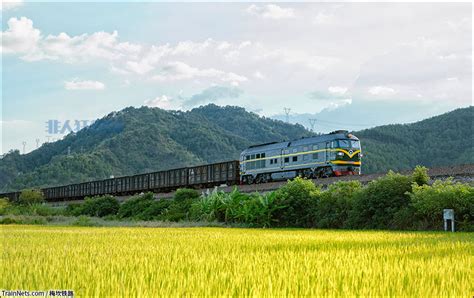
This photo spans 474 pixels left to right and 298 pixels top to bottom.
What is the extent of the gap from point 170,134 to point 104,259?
161 meters

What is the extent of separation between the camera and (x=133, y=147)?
149375 millimetres

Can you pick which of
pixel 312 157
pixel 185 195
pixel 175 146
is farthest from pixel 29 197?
pixel 175 146

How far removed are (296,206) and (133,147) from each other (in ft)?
432

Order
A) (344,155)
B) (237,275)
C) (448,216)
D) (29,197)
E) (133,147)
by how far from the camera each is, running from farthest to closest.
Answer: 1. (133,147)
2. (29,197)
3. (344,155)
4. (448,216)
5. (237,275)

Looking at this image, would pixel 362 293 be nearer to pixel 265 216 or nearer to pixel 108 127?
pixel 265 216

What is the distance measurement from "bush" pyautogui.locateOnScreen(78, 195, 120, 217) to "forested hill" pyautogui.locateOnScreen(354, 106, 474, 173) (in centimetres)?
5206

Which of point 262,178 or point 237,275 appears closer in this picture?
point 237,275

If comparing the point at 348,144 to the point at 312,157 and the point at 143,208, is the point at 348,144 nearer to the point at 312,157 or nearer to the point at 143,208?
the point at 312,157

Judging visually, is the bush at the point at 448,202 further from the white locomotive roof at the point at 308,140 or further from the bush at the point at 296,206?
the white locomotive roof at the point at 308,140

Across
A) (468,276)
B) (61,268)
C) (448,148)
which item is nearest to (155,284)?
(61,268)

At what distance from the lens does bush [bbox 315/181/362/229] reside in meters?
19.0

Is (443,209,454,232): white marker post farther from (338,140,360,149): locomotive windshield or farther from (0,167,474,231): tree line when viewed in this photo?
(338,140,360,149): locomotive windshield

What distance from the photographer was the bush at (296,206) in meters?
20.8

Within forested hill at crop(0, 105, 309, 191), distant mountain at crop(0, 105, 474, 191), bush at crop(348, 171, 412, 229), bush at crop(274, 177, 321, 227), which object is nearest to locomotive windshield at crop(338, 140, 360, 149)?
bush at crop(274, 177, 321, 227)
